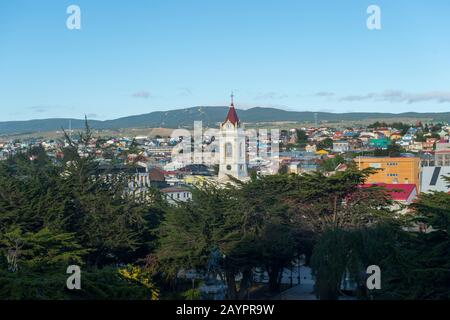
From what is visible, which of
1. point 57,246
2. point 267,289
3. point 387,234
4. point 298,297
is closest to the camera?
point 57,246

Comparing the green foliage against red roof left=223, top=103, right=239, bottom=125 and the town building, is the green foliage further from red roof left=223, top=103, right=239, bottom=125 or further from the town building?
the town building

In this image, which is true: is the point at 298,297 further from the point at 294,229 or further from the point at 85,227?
the point at 85,227

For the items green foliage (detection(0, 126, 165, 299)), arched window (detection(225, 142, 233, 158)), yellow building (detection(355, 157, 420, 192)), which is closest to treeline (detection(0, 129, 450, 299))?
green foliage (detection(0, 126, 165, 299))

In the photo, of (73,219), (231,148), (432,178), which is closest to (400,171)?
(432,178)

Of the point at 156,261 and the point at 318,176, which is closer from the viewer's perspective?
the point at 156,261

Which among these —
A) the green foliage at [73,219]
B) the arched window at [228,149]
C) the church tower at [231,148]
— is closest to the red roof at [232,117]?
the church tower at [231,148]
